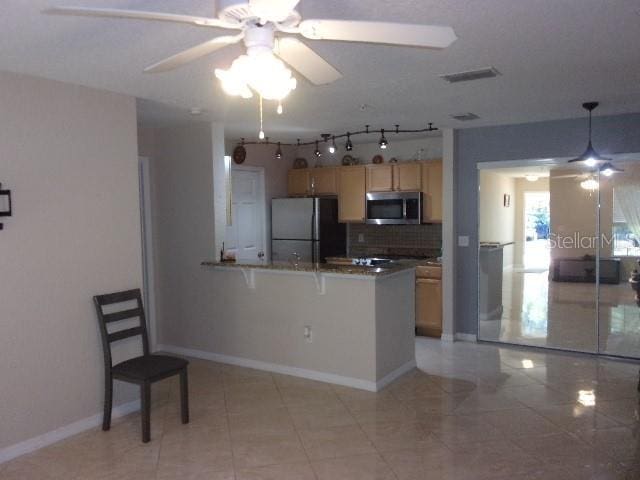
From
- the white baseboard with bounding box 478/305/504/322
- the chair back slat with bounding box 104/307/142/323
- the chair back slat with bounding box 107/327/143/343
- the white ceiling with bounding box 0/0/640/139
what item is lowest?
the white baseboard with bounding box 478/305/504/322

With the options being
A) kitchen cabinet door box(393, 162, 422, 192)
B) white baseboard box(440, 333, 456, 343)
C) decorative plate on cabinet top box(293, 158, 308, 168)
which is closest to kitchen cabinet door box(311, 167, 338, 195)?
decorative plate on cabinet top box(293, 158, 308, 168)

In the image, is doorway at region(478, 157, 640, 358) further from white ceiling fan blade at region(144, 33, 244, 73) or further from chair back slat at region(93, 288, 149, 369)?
white ceiling fan blade at region(144, 33, 244, 73)

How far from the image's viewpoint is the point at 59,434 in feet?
11.2

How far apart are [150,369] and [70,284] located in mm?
771

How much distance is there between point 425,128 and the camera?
5.64 m

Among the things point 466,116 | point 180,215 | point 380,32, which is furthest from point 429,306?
point 380,32

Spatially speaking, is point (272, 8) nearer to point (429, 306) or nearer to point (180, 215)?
point (180, 215)

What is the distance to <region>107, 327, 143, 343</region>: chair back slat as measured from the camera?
3.57m

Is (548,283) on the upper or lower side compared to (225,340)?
upper

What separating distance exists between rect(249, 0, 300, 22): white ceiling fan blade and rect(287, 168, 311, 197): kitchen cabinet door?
542 cm

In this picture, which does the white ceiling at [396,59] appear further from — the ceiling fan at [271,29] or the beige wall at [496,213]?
the beige wall at [496,213]

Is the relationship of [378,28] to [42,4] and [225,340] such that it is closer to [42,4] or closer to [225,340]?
[42,4]

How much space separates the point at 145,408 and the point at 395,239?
4.29 meters

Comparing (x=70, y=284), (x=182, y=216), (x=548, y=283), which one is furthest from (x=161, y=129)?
(x=548, y=283)
